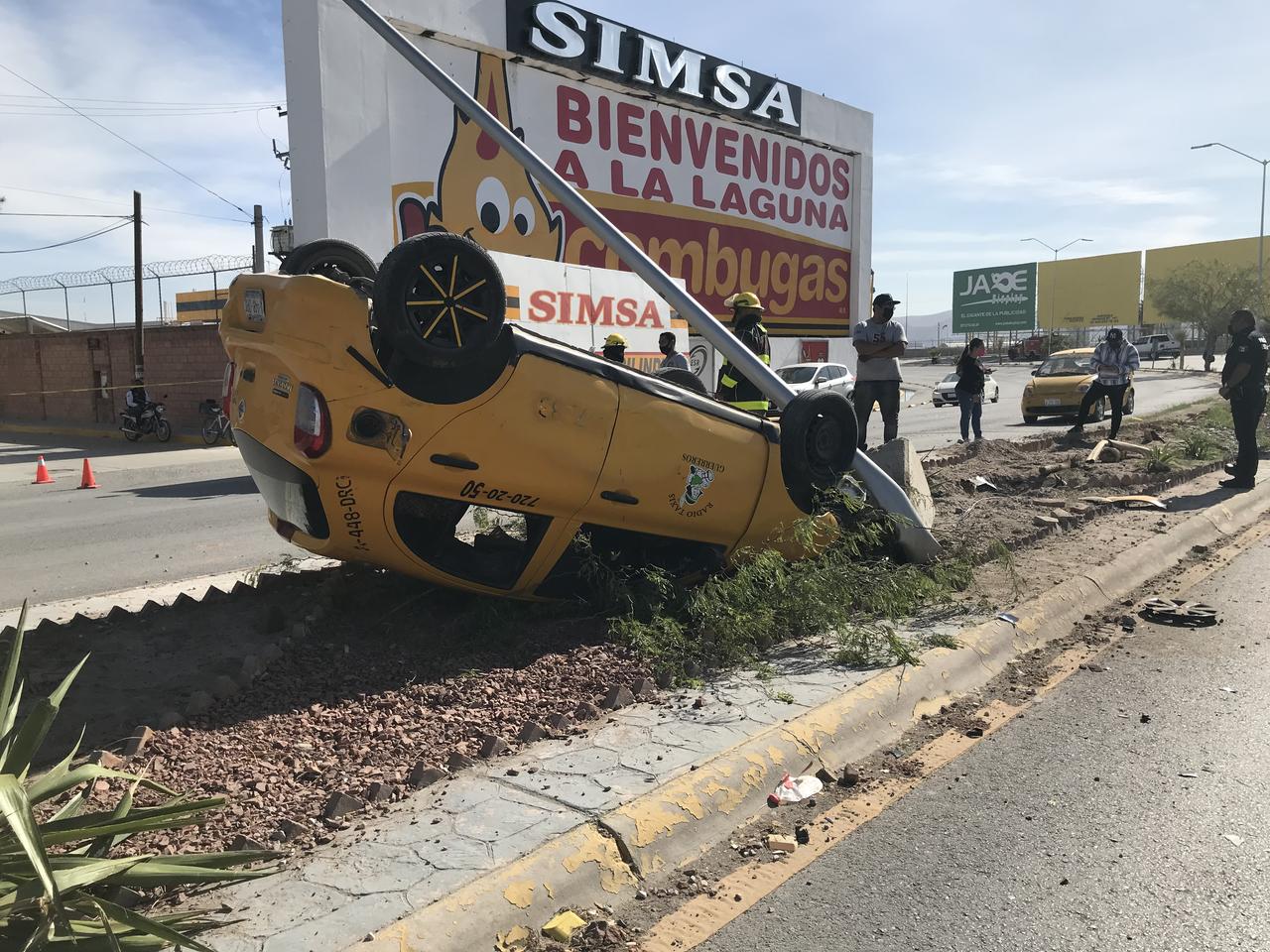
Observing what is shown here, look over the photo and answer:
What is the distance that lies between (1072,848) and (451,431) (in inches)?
110

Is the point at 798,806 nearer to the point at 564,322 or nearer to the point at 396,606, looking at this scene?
the point at 396,606

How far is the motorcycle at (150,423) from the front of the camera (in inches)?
869

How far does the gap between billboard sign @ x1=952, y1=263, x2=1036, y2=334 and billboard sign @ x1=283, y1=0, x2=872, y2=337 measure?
50442 millimetres

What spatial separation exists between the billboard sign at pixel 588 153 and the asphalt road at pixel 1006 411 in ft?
14.2

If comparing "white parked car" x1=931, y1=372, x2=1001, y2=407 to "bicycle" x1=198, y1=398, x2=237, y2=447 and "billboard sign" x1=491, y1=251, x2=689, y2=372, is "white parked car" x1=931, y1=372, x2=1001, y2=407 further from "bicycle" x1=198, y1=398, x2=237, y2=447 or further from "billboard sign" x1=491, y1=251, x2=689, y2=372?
"bicycle" x1=198, y1=398, x2=237, y2=447

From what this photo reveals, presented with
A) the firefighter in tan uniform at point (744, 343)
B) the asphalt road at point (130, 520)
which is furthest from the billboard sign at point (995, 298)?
the firefighter in tan uniform at point (744, 343)

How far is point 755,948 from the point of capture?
261 centimetres

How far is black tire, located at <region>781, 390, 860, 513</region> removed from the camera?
5234 mm

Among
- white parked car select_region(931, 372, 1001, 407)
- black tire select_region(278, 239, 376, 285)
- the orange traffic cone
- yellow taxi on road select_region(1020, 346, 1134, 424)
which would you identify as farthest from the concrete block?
white parked car select_region(931, 372, 1001, 407)

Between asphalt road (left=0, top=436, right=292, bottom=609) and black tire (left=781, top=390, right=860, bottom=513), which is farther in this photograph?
asphalt road (left=0, top=436, right=292, bottom=609)

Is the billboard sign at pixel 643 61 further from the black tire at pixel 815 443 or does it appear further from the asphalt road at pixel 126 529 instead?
the black tire at pixel 815 443

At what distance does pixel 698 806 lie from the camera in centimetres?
318

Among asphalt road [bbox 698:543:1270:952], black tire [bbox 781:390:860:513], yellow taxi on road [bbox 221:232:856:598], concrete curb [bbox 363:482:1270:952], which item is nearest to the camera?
concrete curb [bbox 363:482:1270:952]

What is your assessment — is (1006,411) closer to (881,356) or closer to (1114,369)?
(1114,369)
